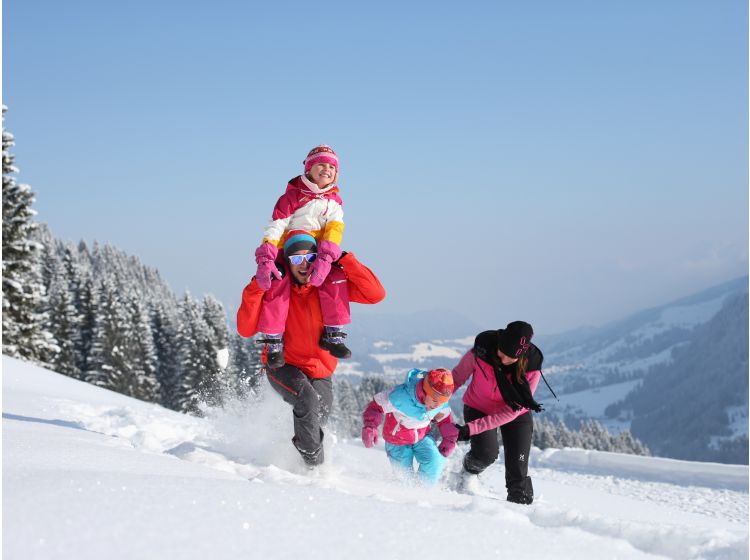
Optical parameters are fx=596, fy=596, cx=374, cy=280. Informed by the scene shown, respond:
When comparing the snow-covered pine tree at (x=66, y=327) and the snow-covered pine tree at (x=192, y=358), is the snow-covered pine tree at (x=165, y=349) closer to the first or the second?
the snow-covered pine tree at (x=192, y=358)

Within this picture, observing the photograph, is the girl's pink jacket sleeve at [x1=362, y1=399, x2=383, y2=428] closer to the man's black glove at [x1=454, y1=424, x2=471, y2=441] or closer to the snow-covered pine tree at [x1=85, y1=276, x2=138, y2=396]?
the man's black glove at [x1=454, y1=424, x2=471, y2=441]

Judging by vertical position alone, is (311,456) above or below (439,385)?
below

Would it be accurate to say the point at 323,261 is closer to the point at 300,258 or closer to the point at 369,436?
the point at 300,258

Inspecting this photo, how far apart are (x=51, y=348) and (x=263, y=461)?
58.1 feet

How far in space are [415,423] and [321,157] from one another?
8.67 feet

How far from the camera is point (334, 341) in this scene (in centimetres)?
524

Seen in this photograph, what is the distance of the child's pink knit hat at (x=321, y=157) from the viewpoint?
17.2ft

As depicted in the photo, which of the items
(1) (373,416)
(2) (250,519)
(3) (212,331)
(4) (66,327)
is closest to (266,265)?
(1) (373,416)

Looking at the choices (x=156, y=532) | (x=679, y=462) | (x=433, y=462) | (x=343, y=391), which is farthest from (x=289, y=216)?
(x=343, y=391)

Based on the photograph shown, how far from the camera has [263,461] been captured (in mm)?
5336

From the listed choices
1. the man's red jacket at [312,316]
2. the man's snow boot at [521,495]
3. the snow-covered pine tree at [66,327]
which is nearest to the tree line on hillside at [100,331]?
the snow-covered pine tree at [66,327]

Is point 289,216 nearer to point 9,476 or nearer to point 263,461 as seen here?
point 263,461

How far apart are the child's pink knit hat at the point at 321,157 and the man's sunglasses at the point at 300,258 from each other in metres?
0.80

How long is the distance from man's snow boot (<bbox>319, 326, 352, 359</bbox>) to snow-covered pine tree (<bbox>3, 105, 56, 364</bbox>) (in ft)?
55.6
